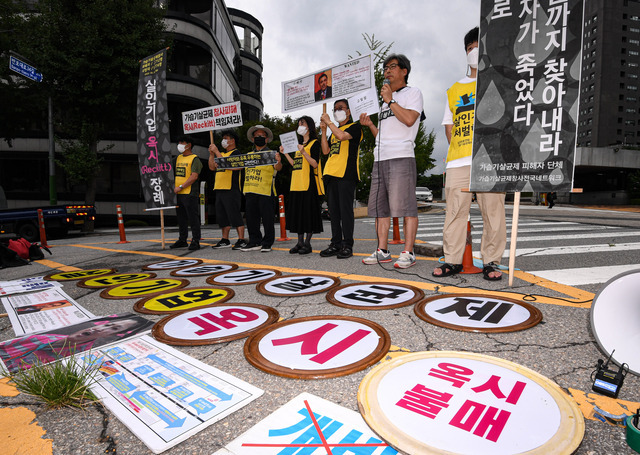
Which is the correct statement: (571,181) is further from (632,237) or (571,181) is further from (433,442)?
(632,237)

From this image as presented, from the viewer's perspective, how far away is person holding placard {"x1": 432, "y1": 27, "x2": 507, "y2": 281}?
132 inches

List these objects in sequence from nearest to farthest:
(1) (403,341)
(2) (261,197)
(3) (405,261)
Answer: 1. (1) (403,341)
2. (3) (405,261)
3. (2) (261,197)

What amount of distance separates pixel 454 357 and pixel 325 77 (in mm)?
4589

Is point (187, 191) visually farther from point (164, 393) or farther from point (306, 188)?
point (164, 393)

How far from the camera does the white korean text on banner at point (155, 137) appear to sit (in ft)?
19.8

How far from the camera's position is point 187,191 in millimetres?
6250

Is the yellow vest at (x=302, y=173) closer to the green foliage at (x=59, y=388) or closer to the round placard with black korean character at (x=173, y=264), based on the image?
the round placard with black korean character at (x=173, y=264)

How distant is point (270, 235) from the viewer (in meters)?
5.76

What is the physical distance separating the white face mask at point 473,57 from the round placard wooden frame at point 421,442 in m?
2.94

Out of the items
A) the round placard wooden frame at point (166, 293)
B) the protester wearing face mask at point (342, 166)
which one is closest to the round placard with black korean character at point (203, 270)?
the round placard wooden frame at point (166, 293)

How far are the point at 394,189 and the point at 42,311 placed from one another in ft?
11.8

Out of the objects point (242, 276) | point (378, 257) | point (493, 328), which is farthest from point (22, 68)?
point (493, 328)

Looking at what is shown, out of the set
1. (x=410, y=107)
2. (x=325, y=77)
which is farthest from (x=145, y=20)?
(x=410, y=107)

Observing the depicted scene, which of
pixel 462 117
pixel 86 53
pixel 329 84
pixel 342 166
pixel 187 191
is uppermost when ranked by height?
pixel 86 53
